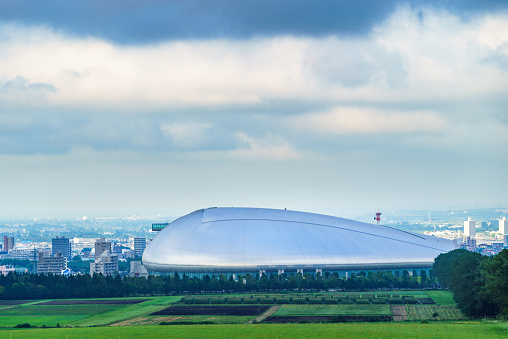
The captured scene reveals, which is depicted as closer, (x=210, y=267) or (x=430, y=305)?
(x=430, y=305)

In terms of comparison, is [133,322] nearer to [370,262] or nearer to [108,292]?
[108,292]

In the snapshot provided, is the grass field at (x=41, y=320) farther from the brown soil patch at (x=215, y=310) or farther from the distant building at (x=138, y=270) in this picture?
the distant building at (x=138, y=270)

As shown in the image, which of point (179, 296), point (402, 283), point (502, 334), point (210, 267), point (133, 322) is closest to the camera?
point (502, 334)

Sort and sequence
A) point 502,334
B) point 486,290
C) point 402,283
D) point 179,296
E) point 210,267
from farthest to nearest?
point 210,267 → point 402,283 → point 179,296 → point 486,290 → point 502,334

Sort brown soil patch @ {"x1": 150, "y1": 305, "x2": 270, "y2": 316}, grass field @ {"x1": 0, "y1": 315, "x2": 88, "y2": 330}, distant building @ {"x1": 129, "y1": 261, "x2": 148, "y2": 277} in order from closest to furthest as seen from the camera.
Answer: grass field @ {"x1": 0, "y1": 315, "x2": 88, "y2": 330} → brown soil patch @ {"x1": 150, "y1": 305, "x2": 270, "y2": 316} → distant building @ {"x1": 129, "y1": 261, "x2": 148, "y2": 277}

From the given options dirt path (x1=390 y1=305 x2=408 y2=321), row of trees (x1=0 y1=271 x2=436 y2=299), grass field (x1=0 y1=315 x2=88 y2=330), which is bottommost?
grass field (x1=0 y1=315 x2=88 y2=330)

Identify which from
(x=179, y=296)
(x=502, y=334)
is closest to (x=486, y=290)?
(x=502, y=334)

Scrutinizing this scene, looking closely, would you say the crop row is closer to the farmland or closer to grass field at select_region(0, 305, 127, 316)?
the farmland

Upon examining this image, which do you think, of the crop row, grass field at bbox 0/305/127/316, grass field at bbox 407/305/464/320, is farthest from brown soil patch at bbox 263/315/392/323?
grass field at bbox 0/305/127/316
